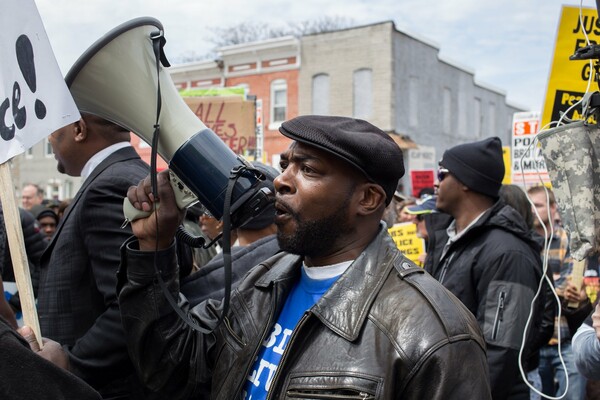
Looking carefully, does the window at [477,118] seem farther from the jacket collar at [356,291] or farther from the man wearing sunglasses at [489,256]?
the jacket collar at [356,291]

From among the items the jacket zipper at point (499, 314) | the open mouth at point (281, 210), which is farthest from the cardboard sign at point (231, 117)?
the open mouth at point (281, 210)

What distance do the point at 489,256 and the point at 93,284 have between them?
6.89 ft

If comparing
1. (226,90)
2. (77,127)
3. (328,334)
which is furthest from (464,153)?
(226,90)

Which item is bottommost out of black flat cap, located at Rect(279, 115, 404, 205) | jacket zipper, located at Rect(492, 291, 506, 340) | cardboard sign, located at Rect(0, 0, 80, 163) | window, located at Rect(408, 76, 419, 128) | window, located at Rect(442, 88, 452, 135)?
window, located at Rect(442, 88, 452, 135)

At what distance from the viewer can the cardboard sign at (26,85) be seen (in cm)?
207

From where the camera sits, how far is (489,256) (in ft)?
12.4

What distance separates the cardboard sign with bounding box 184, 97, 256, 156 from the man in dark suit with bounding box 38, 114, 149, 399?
20.9ft

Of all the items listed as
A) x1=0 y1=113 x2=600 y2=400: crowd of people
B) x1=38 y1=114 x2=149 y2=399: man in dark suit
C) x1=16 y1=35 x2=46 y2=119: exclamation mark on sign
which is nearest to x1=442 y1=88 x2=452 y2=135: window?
x1=0 y1=113 x2=600 y2=400: crowd of people

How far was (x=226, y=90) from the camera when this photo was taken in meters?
11.9

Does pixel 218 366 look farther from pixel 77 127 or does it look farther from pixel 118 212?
pixel 77 127

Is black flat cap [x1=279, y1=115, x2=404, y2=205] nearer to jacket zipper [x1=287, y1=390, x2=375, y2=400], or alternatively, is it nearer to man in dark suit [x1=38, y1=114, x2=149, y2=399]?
jacket zipper [x1=287, y1=390, x2=375, y2=400]

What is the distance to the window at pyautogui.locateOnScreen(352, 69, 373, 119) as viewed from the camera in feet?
82.9

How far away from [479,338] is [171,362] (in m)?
1.00

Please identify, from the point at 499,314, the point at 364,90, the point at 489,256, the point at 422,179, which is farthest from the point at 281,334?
the point at 364,90
